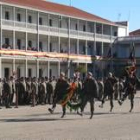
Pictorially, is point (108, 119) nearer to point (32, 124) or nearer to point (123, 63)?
point (32, 124)

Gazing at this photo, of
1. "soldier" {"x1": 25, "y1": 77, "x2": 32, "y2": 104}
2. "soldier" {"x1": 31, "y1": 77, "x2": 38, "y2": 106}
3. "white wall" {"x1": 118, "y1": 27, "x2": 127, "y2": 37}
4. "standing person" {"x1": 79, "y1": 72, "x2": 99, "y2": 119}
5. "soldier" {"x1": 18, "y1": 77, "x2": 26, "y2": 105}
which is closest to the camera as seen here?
"standing person" {"x1": 79, "y1": 72, "x2": 99, "y2": 119}

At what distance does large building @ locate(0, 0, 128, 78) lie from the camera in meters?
60.8

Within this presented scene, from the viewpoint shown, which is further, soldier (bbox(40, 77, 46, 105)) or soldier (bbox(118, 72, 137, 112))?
soldier (bbox(40, 77, 46, 105))

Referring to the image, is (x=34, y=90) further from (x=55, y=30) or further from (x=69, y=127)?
(x=55, y=30)

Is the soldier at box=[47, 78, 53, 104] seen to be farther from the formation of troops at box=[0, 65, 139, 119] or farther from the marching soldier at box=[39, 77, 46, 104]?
the marching soldier at box=[39, 77, 46, 104]

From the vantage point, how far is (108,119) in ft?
65.7

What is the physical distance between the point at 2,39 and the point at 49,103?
32.0 metres

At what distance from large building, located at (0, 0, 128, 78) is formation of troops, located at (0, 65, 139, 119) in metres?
26.9

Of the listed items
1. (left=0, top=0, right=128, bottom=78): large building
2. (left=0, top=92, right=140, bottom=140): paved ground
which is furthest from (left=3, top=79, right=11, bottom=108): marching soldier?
(left=0, top=0, right=128, bottom=78): large building

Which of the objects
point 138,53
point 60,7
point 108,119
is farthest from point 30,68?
point 108,119

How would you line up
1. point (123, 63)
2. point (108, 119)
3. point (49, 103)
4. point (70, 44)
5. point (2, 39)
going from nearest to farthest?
point (108, 119)
point (49, 103)
point (2, 39)
point (70, 44)
point (123, 63)

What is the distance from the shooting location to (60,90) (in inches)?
838

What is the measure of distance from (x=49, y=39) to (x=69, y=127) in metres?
52.0

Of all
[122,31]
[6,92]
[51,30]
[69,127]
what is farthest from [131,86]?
[122,31]
